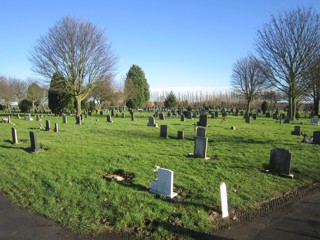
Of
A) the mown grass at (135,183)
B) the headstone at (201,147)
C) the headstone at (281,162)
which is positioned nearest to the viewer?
the mown grass at (135,183)

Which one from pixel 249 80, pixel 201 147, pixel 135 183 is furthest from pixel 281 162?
pixel 249 80

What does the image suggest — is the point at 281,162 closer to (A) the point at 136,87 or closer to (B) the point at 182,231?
(B) the point at 182,231

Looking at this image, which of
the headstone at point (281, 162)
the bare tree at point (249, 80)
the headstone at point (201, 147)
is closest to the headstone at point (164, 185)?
the headstone at point (201, 147)

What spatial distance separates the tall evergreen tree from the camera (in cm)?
5638

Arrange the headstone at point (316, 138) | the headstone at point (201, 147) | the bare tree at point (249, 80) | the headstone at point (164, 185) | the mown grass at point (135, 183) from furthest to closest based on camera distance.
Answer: the bare tree at point (249, 80) < the headstone at point (316, 138) < the headstone at point (201, 147) < the headstone at point (164, 185) < the mown grass at point (135, 183)

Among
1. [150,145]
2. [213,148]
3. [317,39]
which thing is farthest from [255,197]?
[317,39]

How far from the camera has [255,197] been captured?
5477mm

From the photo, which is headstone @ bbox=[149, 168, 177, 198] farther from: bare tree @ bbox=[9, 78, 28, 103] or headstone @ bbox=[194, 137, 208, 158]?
bare tree @ bbox=[9, 78, 28, 103]

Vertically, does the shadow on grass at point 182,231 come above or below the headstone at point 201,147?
below

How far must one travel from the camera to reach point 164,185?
545cm

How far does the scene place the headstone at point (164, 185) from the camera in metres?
5.36

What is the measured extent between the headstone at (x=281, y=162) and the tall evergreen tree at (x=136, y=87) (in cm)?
4891

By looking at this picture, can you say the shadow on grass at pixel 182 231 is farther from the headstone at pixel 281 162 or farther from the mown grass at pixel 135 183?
the headstone at pixel 281 162

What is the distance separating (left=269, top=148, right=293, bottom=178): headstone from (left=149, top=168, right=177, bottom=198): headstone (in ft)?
12.1
